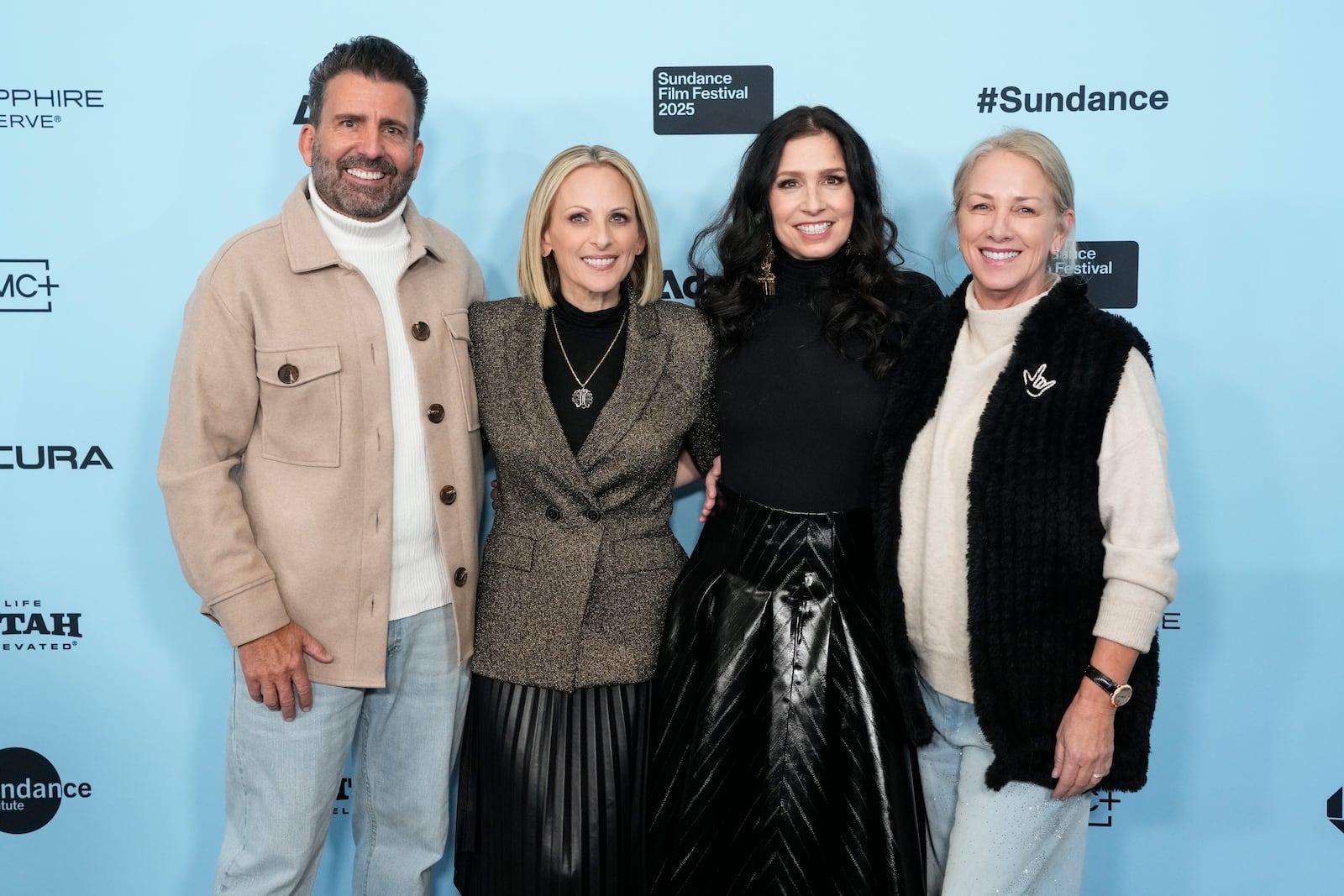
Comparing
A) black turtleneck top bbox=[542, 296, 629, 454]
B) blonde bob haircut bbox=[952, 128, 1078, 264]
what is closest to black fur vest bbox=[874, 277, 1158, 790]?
blonde bob haircut bbox=[952, 128, 1078, 264]

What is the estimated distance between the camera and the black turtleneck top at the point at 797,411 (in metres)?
1.93

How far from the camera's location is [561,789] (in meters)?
1.98

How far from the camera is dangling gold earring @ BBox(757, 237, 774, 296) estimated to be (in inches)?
83.0

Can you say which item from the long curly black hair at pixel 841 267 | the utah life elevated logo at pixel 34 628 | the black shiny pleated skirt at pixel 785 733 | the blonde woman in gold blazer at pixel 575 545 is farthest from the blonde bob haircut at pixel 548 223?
the utah life elevated logo at pixel 34 628

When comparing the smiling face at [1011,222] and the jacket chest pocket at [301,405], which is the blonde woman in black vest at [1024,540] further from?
the jacket chest pocket at [301,405]

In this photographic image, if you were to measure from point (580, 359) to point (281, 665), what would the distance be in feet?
2.70

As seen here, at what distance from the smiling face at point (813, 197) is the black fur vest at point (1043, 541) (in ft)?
1.57

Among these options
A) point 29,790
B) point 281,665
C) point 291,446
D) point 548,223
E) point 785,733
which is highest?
point 548,223

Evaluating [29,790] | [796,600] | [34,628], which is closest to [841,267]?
[796,600]

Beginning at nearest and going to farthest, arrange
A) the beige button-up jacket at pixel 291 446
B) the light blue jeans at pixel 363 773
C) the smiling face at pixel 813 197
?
1. the beige button-up jacket at pixel 291 446
2. the light blue jeans at pixel 363 773
3. the smiling face at pixel 813 197

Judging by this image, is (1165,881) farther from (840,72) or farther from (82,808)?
(82,808)

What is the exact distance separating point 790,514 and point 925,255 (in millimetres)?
907

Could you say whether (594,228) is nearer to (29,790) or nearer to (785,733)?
(785,733)

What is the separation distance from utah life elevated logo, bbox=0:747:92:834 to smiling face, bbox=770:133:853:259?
223 centimetres
